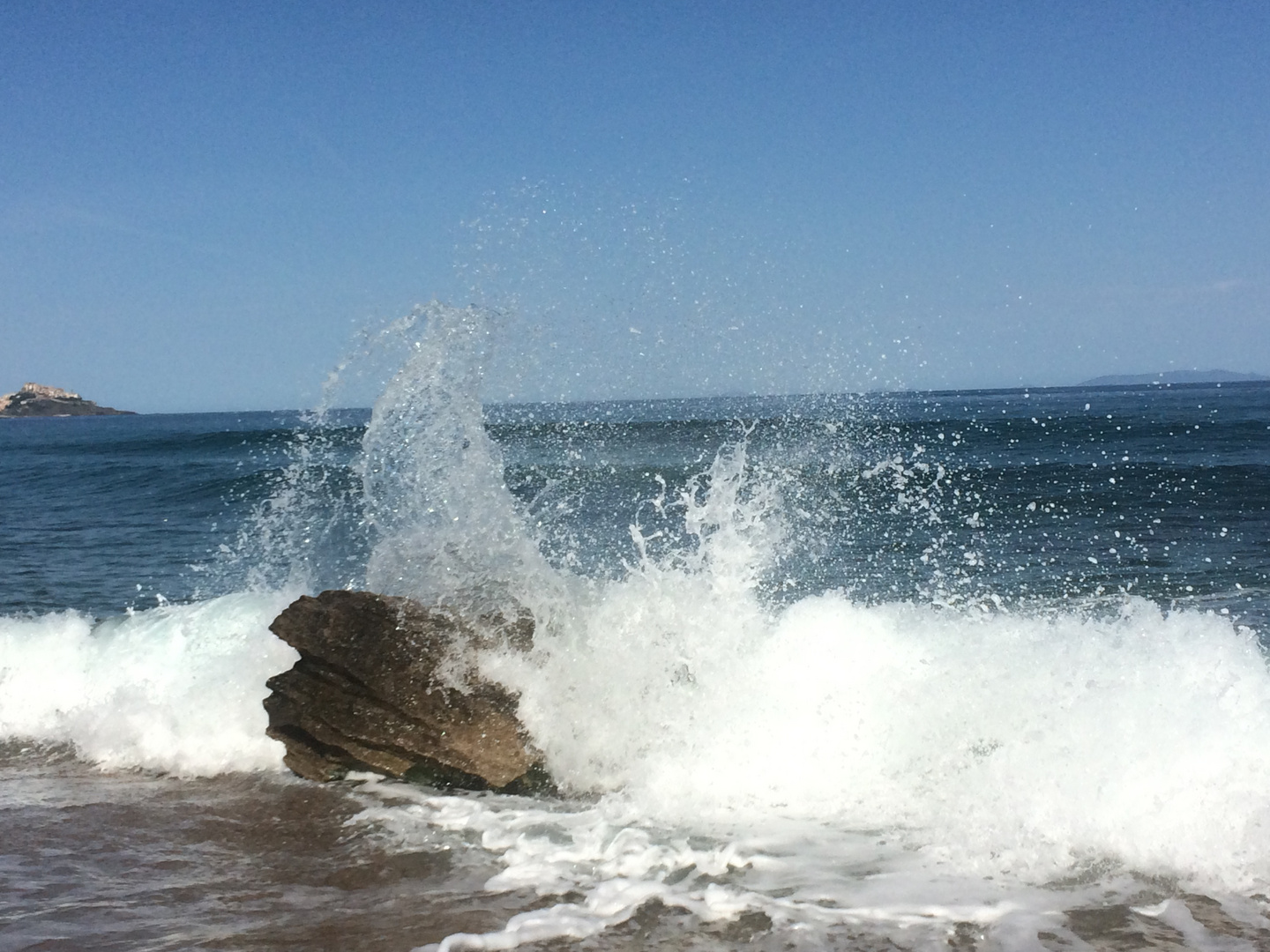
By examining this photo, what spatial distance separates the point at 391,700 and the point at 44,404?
437ft

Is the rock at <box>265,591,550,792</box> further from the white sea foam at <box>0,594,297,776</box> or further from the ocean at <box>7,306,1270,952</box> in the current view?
the white sea foam at <box>0,594,297,776</box>

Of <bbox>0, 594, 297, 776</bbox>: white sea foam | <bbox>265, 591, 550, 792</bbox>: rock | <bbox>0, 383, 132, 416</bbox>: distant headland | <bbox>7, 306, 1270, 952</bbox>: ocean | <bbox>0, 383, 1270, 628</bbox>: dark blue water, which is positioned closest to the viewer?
<bbox>7, 306, 1270, 952</bbox>: ocean

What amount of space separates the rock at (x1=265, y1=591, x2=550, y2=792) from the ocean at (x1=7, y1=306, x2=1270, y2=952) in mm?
148

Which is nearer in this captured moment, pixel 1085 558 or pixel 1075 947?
pixel 1075 947

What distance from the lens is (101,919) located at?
11.9ft

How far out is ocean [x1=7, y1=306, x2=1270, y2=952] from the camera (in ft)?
11.7

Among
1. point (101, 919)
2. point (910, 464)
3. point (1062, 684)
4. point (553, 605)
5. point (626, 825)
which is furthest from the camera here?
point (910, 464)

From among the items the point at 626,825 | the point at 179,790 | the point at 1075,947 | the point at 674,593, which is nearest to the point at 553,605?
the point at 674,593

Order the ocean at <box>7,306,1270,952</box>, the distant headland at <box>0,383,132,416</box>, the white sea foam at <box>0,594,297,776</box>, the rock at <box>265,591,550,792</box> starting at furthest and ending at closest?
1. the distant headland at <box>0,383,132,416</box>
2. the white sea foam at <box>0,594,297,776</box>
3. the rock at <box>265,591,550,792</box>
4. the ocean at <box>7,306,1270,952</box>

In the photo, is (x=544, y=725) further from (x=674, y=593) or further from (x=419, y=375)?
(x=419, y=375)

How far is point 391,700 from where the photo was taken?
5234mm

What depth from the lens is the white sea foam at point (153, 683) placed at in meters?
5.89

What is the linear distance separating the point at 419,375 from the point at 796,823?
12.5 feet

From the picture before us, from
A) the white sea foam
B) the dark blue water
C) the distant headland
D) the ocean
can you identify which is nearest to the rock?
the ocean
